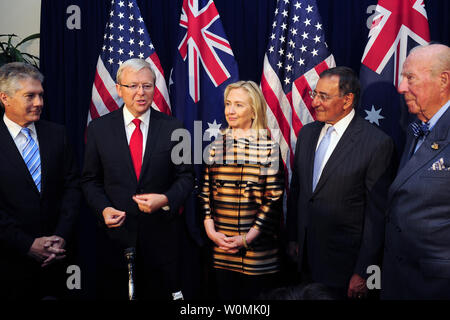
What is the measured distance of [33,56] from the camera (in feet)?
13.2

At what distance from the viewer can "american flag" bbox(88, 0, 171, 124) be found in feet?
12.0

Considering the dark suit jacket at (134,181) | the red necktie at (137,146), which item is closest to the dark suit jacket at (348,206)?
the dark suit jacket at (134,181)

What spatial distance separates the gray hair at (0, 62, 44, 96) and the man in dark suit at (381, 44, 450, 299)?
2.22 metres

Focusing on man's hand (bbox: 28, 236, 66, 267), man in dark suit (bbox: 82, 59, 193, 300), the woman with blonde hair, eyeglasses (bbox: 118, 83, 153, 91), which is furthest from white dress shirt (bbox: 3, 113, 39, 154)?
the woman with blonde hair

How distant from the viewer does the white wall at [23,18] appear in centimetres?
425

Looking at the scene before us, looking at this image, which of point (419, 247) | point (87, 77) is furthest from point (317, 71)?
point (87, 77)

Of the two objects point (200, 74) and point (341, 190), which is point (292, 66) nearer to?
point (200, 74)

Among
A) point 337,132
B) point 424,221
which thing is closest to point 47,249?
point 337,132

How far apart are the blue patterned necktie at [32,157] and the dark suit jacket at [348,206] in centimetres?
165

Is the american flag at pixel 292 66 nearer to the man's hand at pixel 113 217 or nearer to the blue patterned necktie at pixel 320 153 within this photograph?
the blue patterned necktie at pixel 320 153

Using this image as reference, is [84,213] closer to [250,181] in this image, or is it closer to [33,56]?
[33,56]

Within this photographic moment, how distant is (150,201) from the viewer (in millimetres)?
2389

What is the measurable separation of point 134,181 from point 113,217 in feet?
0.89

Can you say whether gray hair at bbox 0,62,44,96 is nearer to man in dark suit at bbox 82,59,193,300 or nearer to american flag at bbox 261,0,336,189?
man in dark suit at bbox 82,59,193,300
